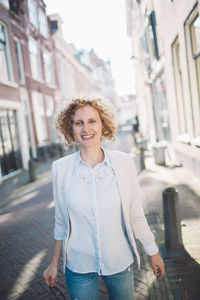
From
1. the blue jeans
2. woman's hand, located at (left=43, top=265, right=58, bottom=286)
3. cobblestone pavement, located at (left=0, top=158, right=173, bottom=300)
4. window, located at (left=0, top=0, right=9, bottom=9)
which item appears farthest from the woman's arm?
window, located at (left=0, top=0, right=9, bottom=9)

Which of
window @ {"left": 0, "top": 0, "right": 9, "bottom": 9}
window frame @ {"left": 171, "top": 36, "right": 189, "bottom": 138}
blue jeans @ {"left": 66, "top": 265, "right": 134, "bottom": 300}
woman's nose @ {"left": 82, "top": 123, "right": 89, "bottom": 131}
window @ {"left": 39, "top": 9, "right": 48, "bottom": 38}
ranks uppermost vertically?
window @ {"left": 39, "top": 9, "right": 48, "bottom": 38}

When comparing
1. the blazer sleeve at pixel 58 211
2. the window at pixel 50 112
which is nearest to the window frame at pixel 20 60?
the window at pixel 50 112

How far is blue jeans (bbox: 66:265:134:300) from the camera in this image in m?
1.54

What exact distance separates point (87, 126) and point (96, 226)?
63 centimetres

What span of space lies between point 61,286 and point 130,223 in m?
1.60

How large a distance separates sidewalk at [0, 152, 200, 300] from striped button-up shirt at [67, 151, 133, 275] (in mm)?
1210

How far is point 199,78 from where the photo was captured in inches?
226

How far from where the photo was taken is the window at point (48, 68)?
54.9ft

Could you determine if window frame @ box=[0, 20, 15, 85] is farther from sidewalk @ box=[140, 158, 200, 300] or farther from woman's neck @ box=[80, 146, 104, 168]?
woman's neck @ box=[80, 146, 104, 168]

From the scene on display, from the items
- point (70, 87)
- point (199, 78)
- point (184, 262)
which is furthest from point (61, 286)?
point (70, 87)

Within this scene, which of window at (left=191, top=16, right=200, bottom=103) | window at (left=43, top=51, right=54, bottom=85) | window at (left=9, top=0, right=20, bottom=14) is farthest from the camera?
window at (left=43, top=51, right=54, bottom=85)

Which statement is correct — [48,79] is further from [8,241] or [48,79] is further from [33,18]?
[8,241]

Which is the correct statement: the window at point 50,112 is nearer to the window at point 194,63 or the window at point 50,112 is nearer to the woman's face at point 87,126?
the window at point 194,63

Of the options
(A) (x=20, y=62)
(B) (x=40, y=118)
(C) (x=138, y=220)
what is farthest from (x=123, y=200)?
(B) (x=40, y=118)
